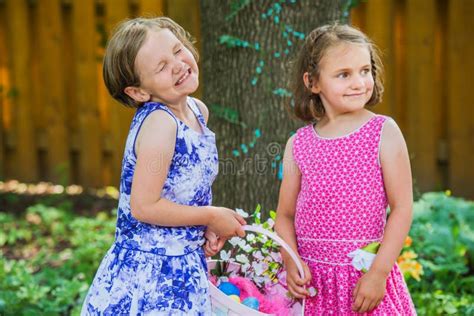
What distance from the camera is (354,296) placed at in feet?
7.98

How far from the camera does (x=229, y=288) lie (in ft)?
8.54

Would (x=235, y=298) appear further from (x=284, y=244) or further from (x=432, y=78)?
(x=432, y=78)

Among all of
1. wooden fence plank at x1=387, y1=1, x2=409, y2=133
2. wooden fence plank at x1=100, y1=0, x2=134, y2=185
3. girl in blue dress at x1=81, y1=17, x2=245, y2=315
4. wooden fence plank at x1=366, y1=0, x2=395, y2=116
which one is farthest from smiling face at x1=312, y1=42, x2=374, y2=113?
wooden fence plank at x1=100, y1=0, x2=134, y2=185

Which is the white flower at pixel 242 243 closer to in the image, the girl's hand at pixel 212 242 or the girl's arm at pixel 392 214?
the girl's hand at pixel 212 242

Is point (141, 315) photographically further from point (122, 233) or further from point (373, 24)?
point (373, 24)

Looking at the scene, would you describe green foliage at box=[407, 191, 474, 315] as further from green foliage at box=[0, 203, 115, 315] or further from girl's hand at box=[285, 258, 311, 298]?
green foliage at box=[0, 203, 115, 315]

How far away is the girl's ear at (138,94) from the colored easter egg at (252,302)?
29.2 inches

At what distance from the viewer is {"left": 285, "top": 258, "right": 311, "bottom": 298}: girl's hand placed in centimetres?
248

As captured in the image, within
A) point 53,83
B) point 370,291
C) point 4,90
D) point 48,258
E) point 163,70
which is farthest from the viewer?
point 4,90

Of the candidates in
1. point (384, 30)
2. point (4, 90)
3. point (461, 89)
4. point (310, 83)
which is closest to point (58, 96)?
point (4, 90)


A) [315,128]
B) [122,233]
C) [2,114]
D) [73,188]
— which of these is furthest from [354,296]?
[2,114]

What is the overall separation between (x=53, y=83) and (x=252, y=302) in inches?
180

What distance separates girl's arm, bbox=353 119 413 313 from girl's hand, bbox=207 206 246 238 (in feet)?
1.40

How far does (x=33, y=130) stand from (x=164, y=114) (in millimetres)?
4584
